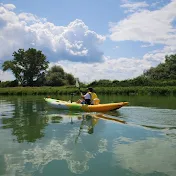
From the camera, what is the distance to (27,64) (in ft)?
163

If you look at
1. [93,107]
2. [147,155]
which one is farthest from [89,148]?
[93,107]

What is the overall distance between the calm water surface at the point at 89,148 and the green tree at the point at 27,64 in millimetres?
40087

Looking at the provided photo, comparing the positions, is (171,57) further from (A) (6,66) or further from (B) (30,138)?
(B) (30,138)

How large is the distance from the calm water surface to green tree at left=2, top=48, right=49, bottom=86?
4009cm

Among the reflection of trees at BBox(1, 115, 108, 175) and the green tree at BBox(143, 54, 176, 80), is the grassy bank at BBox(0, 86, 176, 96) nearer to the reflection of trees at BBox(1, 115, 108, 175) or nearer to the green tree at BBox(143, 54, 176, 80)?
the green tree at BBox(143, 54, 176, 80)

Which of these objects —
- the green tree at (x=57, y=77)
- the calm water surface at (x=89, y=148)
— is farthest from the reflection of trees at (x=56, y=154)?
the green tree at (x=57, y=77)

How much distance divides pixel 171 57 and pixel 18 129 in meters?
45.1

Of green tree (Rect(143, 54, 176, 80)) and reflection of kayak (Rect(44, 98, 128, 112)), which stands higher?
green tree (Rect(143, 54, 176, 80))

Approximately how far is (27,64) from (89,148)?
4473 centimetres

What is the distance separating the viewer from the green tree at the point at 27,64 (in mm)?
49000

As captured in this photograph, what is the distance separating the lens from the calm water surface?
5.25 meters

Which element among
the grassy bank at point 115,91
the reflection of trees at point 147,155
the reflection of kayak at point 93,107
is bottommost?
the reflection of trees at point 147,155

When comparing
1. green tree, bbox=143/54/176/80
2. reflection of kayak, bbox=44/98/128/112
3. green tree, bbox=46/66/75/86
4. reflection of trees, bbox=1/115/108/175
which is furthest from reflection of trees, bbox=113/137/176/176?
green tree, bbox=46/66/75/86

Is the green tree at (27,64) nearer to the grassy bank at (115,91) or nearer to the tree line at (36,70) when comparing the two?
the tree line at (36,70)
